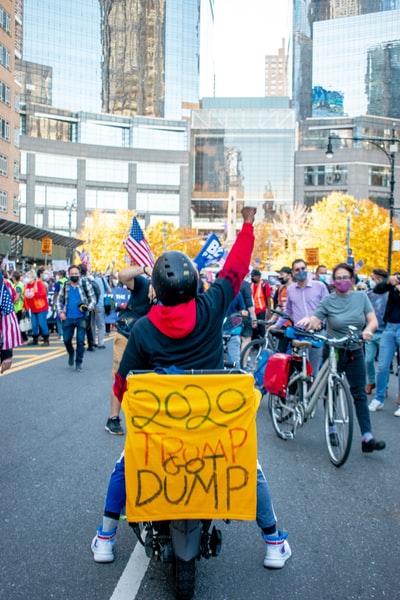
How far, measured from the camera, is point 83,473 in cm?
546

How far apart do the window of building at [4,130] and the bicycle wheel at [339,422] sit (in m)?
54.0

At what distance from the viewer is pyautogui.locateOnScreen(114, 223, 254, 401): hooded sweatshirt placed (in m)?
3.25

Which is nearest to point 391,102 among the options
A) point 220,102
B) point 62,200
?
point 220,102

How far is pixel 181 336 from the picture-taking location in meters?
3.28

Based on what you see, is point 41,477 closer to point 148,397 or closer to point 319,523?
point 319,523

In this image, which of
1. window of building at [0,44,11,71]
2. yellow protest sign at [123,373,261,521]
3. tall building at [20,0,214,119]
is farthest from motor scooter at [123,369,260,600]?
tall building at [20,0,214,119]

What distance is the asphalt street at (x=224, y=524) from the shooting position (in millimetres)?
3414

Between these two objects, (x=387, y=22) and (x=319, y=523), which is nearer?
(x=319, y=523)

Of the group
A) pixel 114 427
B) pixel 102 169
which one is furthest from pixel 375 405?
pixel 102 169

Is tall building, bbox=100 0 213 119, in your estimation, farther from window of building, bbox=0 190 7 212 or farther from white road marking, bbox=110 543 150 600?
white road marking, bbox=110 543 150 600

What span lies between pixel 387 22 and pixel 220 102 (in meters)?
36.6

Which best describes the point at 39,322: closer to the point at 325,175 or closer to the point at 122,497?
the point at 122,497

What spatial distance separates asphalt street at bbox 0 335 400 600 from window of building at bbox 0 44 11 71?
5250cm

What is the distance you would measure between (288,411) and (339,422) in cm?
98
